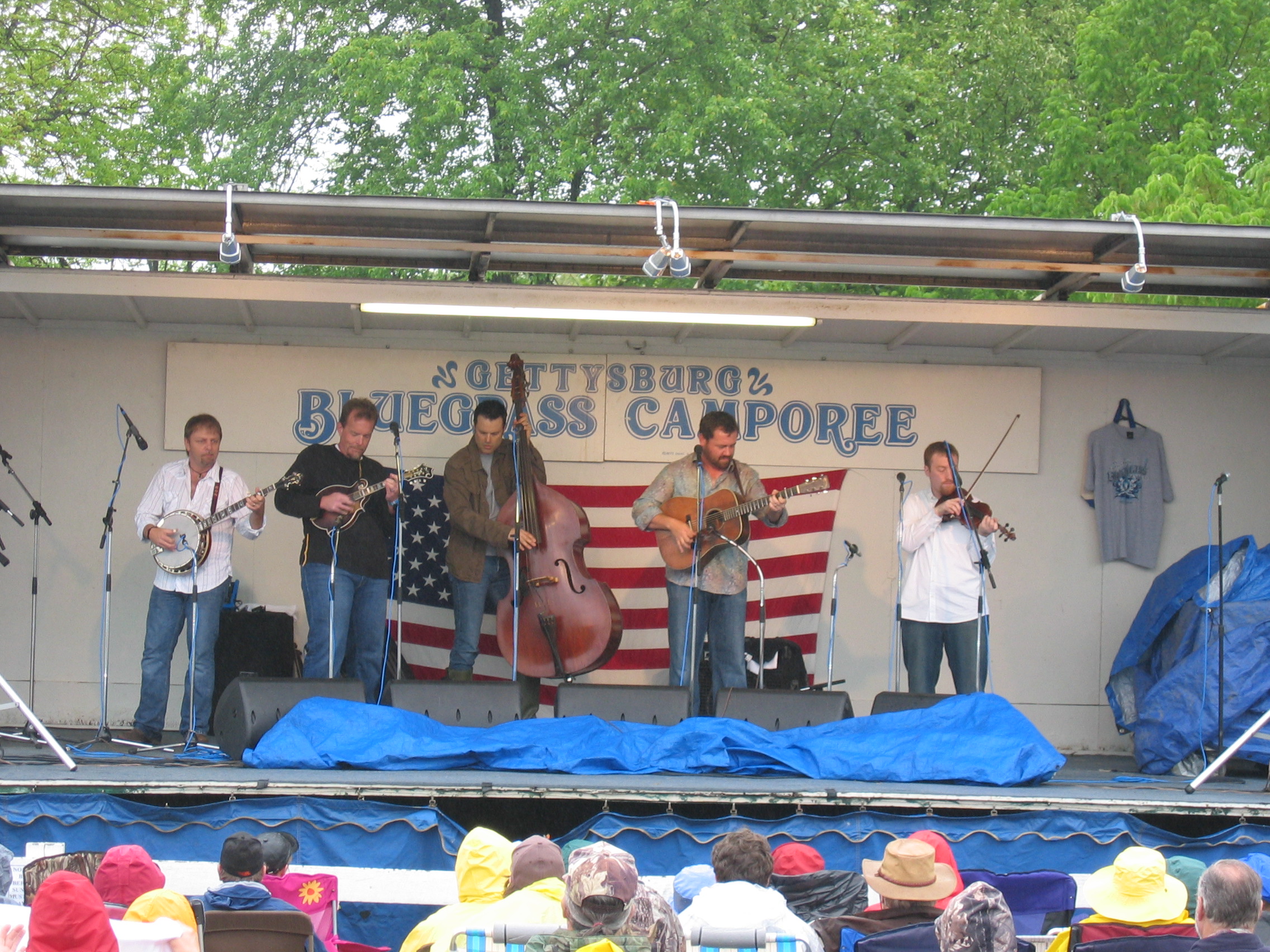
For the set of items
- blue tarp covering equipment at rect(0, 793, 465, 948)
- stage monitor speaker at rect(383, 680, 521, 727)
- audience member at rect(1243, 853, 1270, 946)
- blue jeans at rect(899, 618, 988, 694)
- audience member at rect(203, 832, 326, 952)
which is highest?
blue jeans at rect(899, 618, 988, 694)

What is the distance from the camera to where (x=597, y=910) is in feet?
9.13

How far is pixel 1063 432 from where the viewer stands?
26.4 ft

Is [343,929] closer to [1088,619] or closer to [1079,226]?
[1079,226]

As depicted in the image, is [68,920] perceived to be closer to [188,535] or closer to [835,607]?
[188,535]

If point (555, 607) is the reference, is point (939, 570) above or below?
above

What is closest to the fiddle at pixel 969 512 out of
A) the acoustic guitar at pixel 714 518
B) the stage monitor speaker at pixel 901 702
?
the acoustic guitar at pixel 714 518

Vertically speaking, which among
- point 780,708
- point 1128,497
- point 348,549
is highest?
point 1128,497

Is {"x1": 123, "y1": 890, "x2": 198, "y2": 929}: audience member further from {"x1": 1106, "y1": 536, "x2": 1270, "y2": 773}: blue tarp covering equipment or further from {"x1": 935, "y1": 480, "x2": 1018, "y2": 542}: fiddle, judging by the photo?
{"x1": 1106, "y1": 536, "x2": 1270, "y2": 773}: blue tarp covering equipment

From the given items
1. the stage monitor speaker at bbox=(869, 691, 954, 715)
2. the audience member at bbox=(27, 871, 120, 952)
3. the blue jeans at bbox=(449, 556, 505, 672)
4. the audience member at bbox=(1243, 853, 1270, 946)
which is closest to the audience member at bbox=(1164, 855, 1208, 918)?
the audience member at bbox=(1243, 853, 1270, 946)

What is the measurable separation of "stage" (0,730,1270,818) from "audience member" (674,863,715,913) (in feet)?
3.63

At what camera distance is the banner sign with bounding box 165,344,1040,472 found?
25.4 feet

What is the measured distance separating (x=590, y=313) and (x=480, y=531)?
50.1 inches

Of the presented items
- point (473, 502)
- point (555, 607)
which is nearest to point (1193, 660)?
point (555, 607)

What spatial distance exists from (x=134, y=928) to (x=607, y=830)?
216 cm
